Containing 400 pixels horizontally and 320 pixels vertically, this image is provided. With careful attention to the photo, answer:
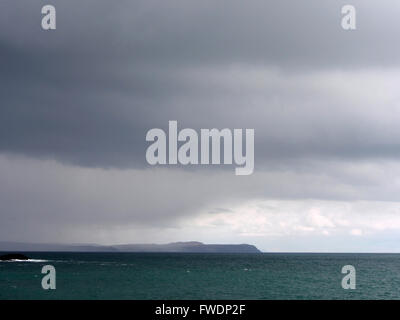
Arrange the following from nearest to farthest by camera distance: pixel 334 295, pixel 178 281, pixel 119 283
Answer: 1. pixel 334 295
2. pixel 119 283
3. pixel 178 281

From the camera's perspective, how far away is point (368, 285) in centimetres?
11894

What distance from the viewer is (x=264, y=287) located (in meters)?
112
